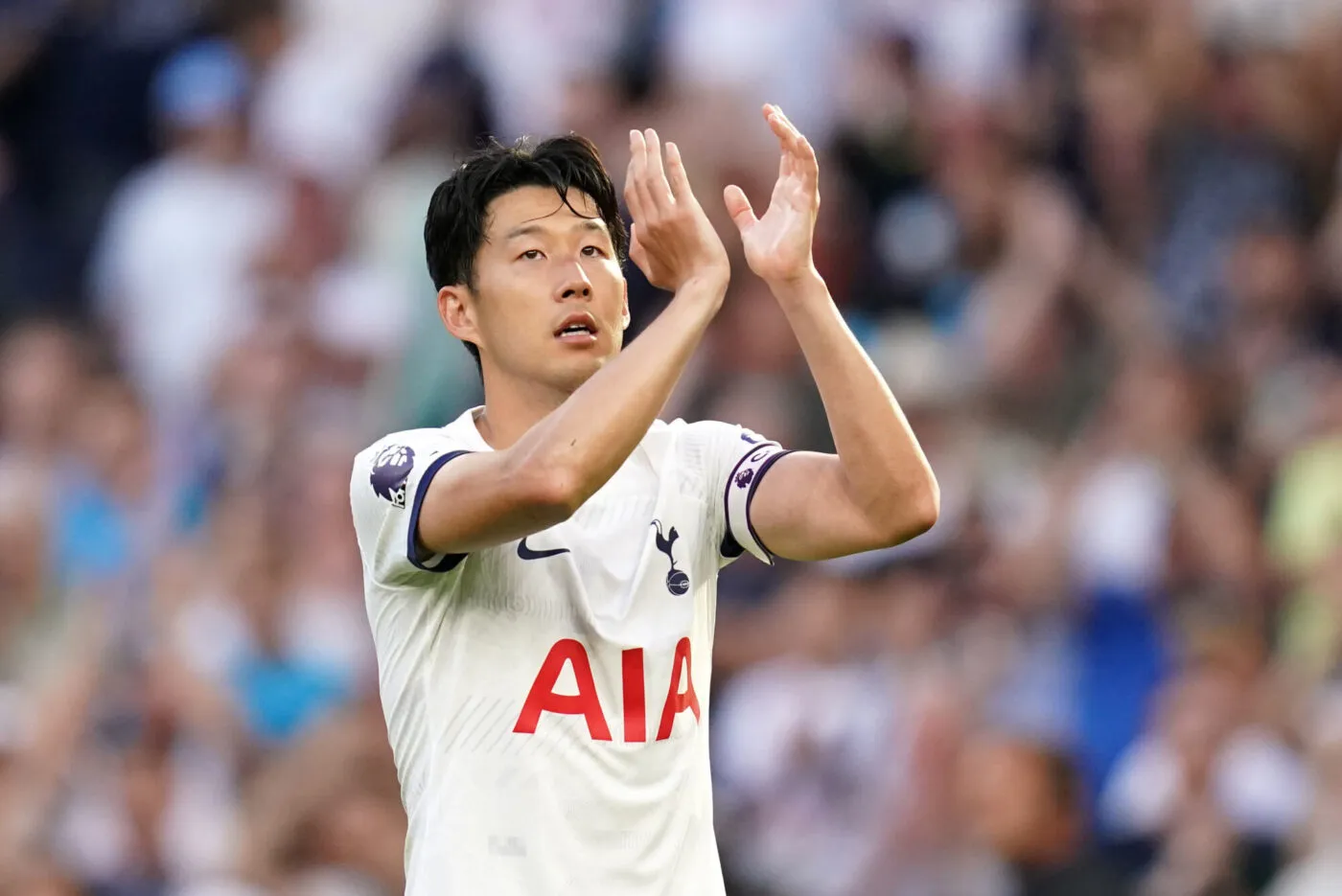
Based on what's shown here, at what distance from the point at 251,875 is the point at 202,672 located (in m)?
1.01

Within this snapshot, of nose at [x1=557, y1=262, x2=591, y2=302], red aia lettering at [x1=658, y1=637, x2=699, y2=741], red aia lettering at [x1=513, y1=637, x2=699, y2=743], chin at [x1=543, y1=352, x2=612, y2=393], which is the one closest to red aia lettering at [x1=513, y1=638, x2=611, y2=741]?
red aia lettering at [x1=513, y1=637, x2=699, y2=743]

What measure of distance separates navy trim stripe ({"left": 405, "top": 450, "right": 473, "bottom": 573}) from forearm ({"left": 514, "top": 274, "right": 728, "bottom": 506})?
257 millimetres

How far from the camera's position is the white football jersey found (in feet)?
12.9

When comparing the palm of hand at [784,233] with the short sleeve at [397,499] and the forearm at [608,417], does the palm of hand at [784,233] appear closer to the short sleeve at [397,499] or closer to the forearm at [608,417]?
the forearm at [608,417]

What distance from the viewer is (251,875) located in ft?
28.1

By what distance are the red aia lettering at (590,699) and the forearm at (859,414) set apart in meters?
0.54

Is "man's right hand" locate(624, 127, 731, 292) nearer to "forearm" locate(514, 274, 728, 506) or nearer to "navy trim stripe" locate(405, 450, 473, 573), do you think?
"forearm" locate(514, 274, 728, 506)

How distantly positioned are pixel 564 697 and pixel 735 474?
61cm

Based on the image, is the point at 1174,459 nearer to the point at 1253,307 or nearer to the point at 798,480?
the point at 1253,307

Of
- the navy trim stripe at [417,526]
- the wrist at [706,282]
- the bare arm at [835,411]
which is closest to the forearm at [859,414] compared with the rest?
the bare arm at [835,411]

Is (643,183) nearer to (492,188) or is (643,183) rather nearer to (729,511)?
(492,188)

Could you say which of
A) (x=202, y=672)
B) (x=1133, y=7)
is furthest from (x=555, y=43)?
(x=202, y=672)

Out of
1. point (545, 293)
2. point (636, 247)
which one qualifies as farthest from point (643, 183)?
point (545, 293)

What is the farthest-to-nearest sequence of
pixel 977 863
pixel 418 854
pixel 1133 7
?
pixel 1133 7 → pixel 977 863 → pixel 418 854
